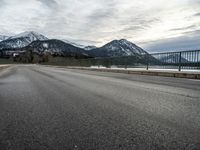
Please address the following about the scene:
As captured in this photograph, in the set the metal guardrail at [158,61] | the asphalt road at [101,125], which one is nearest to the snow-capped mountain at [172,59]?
A: the metal guardrail at [158,61]

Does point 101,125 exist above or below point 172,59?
below

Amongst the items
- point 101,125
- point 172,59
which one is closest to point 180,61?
point 172,59

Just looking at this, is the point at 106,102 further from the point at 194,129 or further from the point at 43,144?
the point at 43,144

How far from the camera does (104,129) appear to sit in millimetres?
3477

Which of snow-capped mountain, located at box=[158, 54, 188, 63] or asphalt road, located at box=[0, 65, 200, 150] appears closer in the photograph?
asphalt road, located at box=[0, 65, 200, 150]

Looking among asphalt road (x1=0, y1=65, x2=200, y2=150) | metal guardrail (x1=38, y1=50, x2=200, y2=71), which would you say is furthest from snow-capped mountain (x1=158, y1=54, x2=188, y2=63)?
asphalt road (x1=0, y1=65, x2=200, y2=150)

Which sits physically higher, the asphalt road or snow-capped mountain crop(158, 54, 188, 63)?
snow-capped mountain crop(158, 54, 188, 63)

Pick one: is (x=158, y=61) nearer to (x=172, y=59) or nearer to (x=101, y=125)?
(x=172, y=59)

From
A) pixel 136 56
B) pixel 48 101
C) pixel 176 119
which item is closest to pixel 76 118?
pixel 176 119

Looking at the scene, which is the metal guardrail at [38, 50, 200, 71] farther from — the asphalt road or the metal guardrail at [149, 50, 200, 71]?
the asphalt road

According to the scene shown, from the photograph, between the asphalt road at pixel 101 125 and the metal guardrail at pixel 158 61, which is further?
the metal guardrail at pixel 158 61

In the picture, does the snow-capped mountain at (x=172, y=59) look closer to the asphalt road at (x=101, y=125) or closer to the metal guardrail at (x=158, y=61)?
the metal guardrail at (x=158, y=61)

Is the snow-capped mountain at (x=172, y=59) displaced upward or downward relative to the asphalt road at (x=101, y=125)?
upward

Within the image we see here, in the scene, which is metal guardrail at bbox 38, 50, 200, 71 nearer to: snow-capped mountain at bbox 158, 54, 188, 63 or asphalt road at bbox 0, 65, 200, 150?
snow-capped mountain at bbox 158, 54, 188, 63
